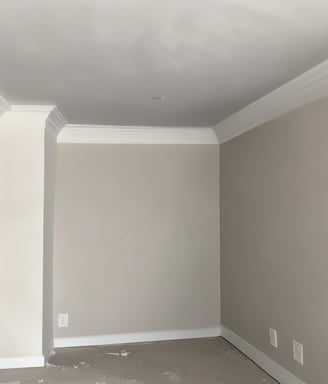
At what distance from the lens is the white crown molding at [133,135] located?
3.93 m

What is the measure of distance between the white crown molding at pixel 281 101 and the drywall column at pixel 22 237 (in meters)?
1.52

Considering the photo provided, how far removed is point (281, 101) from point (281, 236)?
90cm

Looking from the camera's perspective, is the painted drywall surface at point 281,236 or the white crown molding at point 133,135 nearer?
the painted drywall surface at point 281,236

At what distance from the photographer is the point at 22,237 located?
3.34m

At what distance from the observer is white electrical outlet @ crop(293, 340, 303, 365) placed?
274cm

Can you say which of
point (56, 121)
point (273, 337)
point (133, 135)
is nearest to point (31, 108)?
point (56, 121)

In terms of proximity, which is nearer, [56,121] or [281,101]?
[281,101]

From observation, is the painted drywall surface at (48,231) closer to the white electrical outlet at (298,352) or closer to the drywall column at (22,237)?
the drywall column at (22,237)

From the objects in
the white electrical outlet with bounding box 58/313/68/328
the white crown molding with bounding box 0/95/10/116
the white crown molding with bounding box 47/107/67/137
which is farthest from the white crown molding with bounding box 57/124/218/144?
the white electrical outlet with bounding box 58/313/68/328

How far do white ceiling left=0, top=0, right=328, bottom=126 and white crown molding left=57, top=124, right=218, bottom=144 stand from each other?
745 millimetres

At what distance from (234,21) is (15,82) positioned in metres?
1.43

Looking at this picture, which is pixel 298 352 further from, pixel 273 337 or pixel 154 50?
pixel 154 50

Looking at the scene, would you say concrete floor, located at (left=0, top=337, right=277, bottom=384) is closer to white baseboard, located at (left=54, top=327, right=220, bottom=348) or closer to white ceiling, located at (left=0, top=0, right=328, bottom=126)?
white baseboard, located at (left=54, top=327, right=220, bottom=348)

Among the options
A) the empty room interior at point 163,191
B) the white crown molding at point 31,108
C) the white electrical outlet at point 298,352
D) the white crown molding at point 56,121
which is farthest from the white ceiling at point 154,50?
the white electrical outlet at point 298,352
